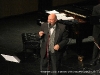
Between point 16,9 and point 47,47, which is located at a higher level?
point 47,47

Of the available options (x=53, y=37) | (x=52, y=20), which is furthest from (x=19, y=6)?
(x=52, y=20)

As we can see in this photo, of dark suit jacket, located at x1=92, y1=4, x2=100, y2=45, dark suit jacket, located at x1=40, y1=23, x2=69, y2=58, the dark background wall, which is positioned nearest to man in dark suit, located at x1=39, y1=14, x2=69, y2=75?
dark suit jacket, located at x1=40, y1=23, x2=69, y2=58

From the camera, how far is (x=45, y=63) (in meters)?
5.16

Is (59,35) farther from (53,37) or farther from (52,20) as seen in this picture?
(52,20)

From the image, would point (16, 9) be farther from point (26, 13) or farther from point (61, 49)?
point (61, 49)

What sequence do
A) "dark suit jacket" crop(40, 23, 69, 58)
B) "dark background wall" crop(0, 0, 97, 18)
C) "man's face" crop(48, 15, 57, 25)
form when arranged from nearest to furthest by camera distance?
"man's face" crop(48, 15, 57, 25), "dark suit jacket" crop(40, 23, 69, 58), "dark background wall" crop(0, 0, 97, 18)

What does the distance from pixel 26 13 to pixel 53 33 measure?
7.49 meters

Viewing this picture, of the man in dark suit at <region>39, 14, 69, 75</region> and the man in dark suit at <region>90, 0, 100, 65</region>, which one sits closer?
the man in dark suit at <region>39, 14, 69, 75</region>

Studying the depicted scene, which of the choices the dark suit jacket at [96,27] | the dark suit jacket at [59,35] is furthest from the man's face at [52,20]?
the dark suit jacket at [96,27]

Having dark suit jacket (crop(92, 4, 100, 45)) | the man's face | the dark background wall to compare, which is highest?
the man's face

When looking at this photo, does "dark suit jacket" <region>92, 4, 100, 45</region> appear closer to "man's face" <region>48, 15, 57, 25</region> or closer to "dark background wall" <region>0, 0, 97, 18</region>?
"man's face" <region>48, 15, 57, 25</region>

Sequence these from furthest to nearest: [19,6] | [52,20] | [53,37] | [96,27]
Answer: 1. [19,6]
2. [96,27]
3. [53,37]
4. [52,20]

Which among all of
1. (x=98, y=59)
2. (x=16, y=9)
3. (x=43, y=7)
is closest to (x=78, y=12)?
(x=98, y=59)

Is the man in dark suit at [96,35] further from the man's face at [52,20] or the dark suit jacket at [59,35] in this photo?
the man's face at [52,20]
